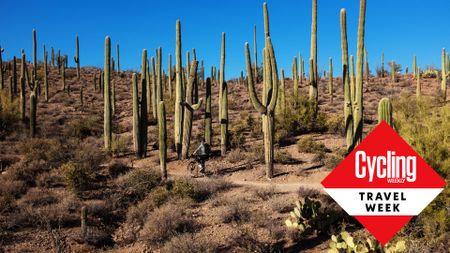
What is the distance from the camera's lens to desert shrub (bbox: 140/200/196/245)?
8.84 metres

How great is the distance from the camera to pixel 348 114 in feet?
42.3

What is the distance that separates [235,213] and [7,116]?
16446 mm

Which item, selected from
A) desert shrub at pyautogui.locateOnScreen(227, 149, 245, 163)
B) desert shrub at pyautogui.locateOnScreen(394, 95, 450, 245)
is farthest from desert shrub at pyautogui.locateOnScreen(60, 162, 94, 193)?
desert shrub at pyautogui.locateOnScreen(394, 95, 450, 245)

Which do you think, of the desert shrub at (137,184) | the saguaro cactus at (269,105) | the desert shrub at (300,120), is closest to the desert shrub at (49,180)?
the desert shrub at (137,184)

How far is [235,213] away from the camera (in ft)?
31.7

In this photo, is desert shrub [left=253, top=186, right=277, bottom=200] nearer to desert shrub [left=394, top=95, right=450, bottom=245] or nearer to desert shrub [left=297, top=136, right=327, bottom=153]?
desert shrub [left=394, top=95, right=450, bottom=245]

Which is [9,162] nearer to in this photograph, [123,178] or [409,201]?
[123,178]

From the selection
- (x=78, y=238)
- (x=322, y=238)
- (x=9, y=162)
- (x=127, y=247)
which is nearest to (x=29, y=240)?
(x=78, y=238)

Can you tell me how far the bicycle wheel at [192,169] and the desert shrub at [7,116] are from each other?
10.8 m

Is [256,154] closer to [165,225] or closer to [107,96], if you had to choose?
[107,96]

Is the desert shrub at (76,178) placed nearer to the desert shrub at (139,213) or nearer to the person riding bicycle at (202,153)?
the desert shrub at (139,213)

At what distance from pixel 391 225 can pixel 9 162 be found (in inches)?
594

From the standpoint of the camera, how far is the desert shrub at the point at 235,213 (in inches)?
372

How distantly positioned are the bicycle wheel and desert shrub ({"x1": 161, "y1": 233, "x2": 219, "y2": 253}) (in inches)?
229
